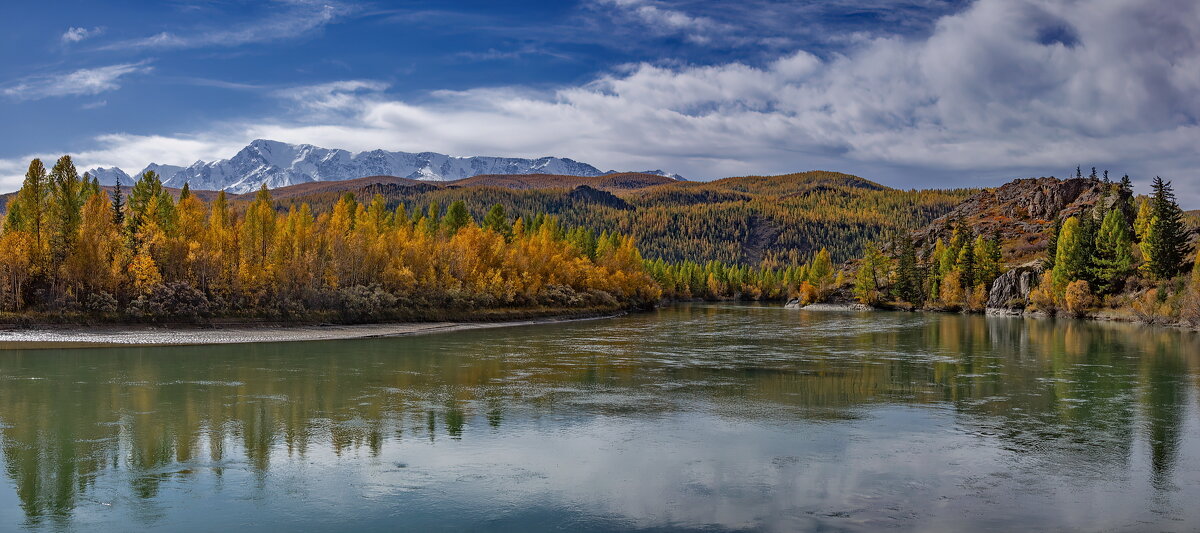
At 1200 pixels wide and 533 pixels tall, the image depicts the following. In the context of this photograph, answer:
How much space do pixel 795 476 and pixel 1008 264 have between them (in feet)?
501

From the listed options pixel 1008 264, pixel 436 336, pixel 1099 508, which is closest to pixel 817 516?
pixel 1099 508

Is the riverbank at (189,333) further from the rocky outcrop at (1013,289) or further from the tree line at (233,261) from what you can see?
the rocky outcrop at (1013,289)

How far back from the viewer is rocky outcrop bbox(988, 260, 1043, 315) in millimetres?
121188

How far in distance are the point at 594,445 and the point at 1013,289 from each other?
12248cm

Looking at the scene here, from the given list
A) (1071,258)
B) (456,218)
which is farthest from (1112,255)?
(456,218)

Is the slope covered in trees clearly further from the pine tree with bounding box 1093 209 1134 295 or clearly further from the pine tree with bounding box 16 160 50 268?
the pine tree with bounding box 16 160 50 268

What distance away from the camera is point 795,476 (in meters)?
19.8

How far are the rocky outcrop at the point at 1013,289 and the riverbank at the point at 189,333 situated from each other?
289 ft

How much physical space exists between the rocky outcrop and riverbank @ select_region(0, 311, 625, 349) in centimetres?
8813

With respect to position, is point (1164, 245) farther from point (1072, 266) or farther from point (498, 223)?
point (498, 223)

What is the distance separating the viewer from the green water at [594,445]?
16.6 m

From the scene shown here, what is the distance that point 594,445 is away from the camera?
2350 cm

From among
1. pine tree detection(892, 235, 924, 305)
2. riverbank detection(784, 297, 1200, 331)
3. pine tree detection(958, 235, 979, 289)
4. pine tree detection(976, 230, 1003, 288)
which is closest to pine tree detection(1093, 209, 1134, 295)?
riverbank detection(784, 297, 1200, 331)

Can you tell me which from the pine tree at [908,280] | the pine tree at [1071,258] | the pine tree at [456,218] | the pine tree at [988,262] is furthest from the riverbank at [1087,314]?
the pine tree at [456,218]
